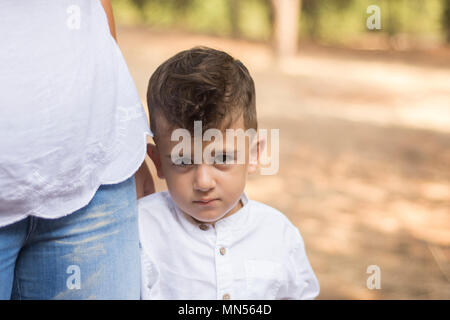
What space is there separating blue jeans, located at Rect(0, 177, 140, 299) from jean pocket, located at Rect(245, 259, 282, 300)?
34 cm

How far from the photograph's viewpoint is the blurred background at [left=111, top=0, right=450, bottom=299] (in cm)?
374

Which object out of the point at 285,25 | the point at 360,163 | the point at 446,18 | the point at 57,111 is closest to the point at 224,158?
the point at 57,111

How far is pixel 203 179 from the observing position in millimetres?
1368

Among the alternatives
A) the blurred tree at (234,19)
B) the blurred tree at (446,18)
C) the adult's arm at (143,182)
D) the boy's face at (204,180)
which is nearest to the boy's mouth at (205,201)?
the boy's face at (204,180)

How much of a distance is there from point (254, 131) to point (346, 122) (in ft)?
19.4

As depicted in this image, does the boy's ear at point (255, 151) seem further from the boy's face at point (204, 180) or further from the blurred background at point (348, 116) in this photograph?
the blurred background at point (348, 116)

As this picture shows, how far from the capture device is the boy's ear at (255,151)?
5.08ft

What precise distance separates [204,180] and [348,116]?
6427 mm

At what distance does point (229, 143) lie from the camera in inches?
55.8

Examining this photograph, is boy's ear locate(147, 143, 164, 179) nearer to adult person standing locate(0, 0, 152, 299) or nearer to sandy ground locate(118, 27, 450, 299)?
adult person standing locate(0, 0, 152, 299)

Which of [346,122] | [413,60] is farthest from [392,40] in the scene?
[346,122]

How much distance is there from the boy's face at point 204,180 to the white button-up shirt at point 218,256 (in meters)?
0.08

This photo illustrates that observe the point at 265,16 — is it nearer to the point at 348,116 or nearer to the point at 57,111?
the point at 348,116

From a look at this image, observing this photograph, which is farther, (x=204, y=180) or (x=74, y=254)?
(x=204, y=180)
